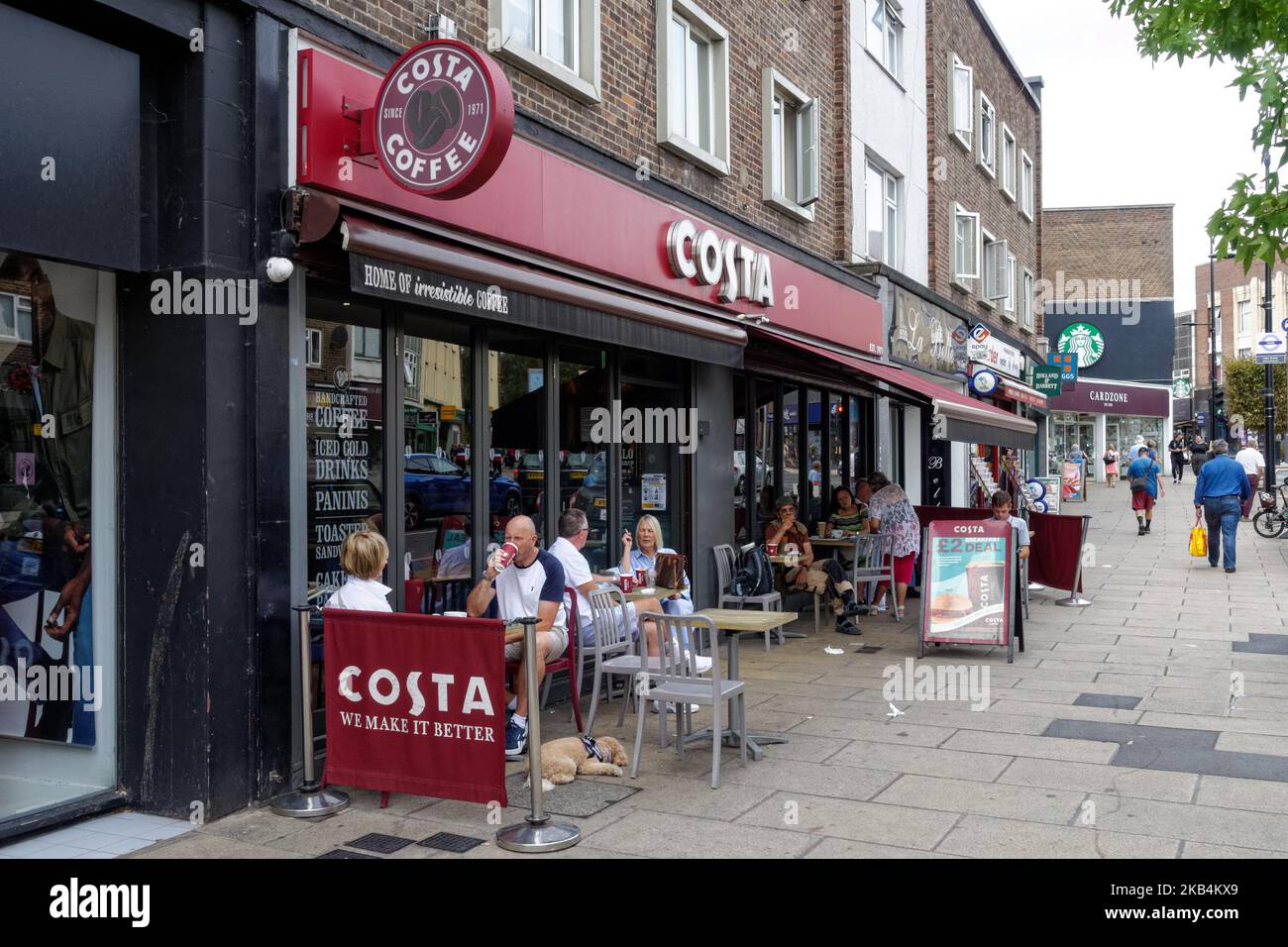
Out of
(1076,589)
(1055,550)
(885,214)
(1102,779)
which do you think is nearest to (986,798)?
(1102,779)

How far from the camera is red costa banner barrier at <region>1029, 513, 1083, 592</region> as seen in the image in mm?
12930

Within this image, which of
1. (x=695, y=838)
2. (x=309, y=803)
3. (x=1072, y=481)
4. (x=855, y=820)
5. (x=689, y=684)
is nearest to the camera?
(x=695, y=838)

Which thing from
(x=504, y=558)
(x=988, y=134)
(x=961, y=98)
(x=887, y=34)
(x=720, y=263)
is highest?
(x=988, y=134)

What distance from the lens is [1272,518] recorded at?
838 inches

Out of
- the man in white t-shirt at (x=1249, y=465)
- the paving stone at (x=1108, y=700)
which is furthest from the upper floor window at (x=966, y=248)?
the paving stone at (x=1108, y=700)

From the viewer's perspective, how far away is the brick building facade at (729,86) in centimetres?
769

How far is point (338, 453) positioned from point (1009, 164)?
22.5m

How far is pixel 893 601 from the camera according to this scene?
12711 millimetres

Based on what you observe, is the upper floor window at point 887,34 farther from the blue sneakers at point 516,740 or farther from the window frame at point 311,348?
the blue sneakers at point 516,740

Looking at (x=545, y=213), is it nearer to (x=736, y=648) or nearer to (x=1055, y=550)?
(x=736, y=648)

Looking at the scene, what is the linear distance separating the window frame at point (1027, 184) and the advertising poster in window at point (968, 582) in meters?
18.8

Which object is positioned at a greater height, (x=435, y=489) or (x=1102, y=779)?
(x=435, y=489)

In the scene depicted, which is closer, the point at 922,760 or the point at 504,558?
the point at 504,558
